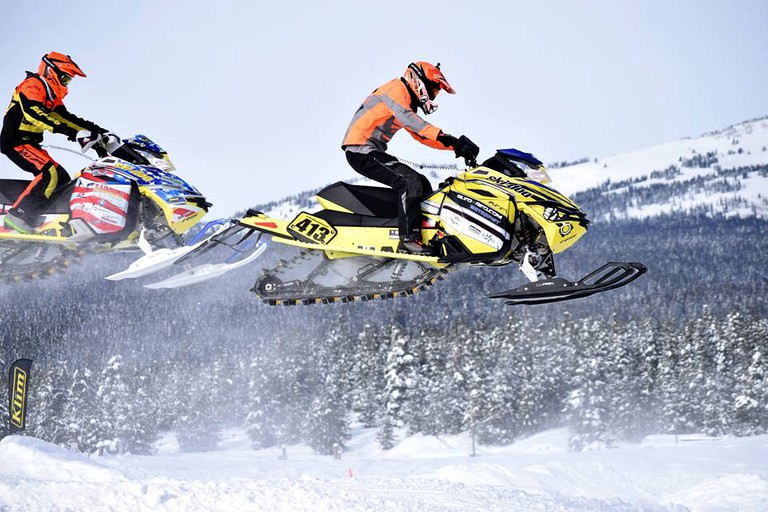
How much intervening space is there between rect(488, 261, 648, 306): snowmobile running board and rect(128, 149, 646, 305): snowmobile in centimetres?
1

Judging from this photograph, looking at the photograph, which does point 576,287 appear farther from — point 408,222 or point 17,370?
point 17,370

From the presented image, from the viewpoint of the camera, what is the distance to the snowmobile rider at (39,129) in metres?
11.3

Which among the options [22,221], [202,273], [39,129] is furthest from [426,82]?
[22,221]

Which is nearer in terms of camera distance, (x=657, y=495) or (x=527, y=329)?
(x=657, y=495)

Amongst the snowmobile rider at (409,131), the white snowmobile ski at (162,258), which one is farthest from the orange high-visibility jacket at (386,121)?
the white snowmobile ski at (162,258)

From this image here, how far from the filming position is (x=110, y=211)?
1117cm

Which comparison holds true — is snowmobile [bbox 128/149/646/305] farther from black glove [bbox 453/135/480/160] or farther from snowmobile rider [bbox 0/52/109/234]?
snowmobile rider [bbox 0/52/109/234]

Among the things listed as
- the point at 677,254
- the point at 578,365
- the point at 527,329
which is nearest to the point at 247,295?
the point at 527,329

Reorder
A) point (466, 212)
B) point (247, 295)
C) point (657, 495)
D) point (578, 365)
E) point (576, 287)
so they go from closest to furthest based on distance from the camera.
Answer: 1. point (576, 287)
2. point (466, 212)
3. point (657, 495)
4. point (578, 365)
5. point (247, 295)

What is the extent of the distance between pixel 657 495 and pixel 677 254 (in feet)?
397

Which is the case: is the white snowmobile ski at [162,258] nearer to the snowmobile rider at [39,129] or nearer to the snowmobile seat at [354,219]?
the snowmobile seat at [354,219]

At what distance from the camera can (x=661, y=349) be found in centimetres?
5319

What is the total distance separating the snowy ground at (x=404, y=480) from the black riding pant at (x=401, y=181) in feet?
10.3

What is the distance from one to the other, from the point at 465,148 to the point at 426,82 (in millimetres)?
932
